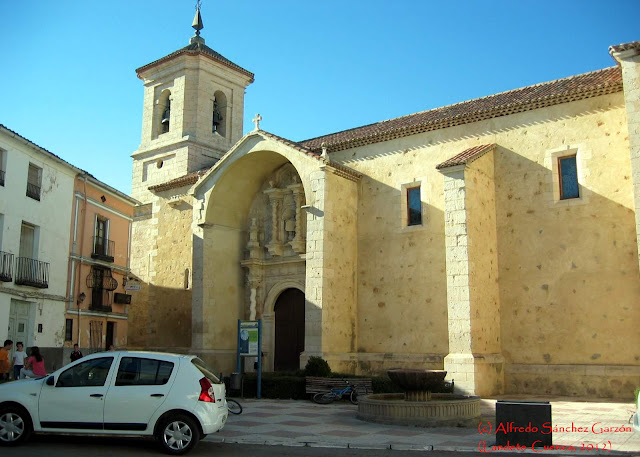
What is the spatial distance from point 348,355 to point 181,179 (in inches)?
400

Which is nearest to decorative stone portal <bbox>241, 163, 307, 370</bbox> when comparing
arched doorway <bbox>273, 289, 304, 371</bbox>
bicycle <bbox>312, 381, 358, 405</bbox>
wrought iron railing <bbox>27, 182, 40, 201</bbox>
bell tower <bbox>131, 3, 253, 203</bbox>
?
arched doorway <bbox>273, 289, 304, 371</bbox>

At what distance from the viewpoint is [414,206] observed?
18.6m

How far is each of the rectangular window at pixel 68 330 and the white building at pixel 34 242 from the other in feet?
2.45

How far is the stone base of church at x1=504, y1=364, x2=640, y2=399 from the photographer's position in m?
14.3

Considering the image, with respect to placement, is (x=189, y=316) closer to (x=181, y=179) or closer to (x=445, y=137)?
(x=181, y=179)

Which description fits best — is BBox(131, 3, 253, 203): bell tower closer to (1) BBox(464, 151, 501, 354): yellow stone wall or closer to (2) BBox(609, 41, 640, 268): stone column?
(1) BBox(464, 151, 501, 354): yellow stone wall

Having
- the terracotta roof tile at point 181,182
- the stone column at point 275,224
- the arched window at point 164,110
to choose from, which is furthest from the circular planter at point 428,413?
the arched window at point 164,110

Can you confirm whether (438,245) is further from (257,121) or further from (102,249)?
(102,249)

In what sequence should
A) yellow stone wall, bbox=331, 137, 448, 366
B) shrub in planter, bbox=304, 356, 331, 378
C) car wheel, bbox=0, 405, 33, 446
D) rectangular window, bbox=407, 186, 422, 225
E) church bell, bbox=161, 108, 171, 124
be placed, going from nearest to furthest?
car wheel, bbox=0, 405, 33, 446 → shrub in planter, bbox=304, 356, 331, 378 → yellow stone wall, bbox=331, 137, 448, 366 → rectangular window, bbox=407, 186, 422, 225 → church bell, bbox=161, 108, 171, 124

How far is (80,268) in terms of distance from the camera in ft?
76.1

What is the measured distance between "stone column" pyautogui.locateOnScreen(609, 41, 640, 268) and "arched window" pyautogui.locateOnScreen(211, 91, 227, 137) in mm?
16946

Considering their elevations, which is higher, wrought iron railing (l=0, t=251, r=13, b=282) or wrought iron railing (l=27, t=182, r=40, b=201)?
wrought iron railing (l=27, t=182, r=40, b=201)

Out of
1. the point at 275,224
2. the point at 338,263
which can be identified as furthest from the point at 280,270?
the point at 338,263

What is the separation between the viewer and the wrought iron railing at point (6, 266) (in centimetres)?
1795
